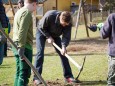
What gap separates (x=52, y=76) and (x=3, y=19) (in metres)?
1.79

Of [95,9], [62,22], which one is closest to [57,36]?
[62,22]

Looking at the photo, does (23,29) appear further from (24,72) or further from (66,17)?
(66,17)

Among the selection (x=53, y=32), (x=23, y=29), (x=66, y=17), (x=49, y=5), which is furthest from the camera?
(x=49, y=5)

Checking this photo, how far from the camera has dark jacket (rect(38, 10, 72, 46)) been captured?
22.0 ft

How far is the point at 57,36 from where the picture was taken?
7031 mm

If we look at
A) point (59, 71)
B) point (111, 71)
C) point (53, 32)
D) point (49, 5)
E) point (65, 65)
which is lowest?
point (49, 5)

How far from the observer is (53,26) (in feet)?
22.3

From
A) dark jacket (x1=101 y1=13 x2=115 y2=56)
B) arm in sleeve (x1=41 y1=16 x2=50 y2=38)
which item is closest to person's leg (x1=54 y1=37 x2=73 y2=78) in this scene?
arm in sleeve (x1=41 y1=16 x2=50 y2=38)

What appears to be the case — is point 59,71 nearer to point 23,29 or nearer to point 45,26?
point 45,26

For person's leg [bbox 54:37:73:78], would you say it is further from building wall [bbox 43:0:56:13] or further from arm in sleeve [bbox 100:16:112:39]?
building wall [bbox 43:0:56:13]

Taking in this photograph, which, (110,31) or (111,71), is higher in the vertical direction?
(110,31)

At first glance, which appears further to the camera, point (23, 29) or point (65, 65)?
point (65, 65)

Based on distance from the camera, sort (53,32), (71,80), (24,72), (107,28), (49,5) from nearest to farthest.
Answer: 1. (107,28)
2. (24,72)
3. (53,32)
4. (71,80)
5. (49,5)

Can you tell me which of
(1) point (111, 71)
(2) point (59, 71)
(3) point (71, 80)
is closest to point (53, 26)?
(3) point (71, 80)
